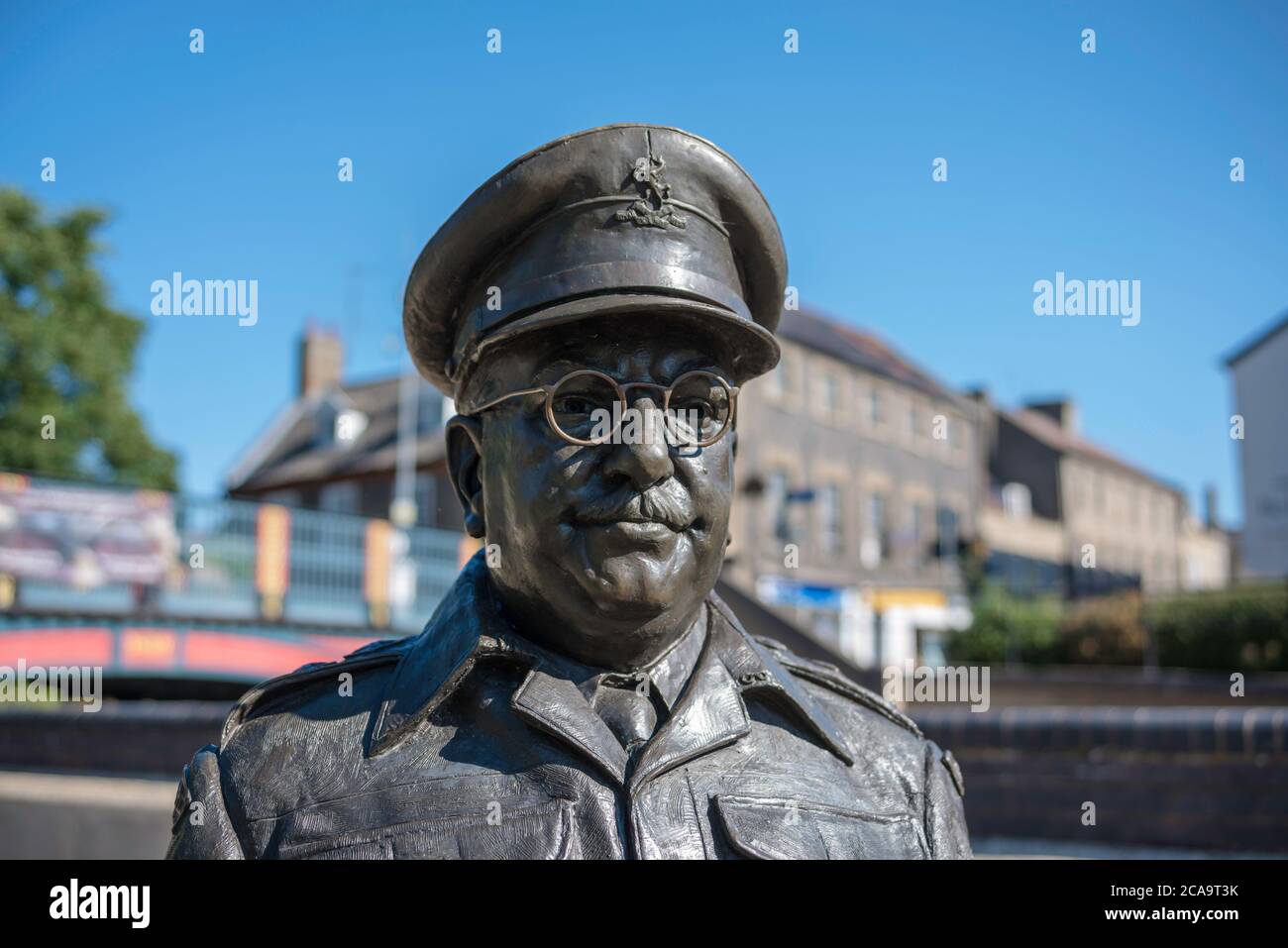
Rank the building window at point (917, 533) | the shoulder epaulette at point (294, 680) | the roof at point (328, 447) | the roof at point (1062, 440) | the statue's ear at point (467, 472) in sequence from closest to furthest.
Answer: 1. the shoulder epaulette at point (294, 680)
2. the statue's ear at point (467, 472)
3. the roof at point (328, 447)
4. the building window at point (917, 533)
5. the roof at point (1062, 440)

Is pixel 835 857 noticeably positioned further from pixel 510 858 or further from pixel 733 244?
pixel 733 244

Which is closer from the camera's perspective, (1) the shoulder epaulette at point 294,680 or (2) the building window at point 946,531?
(1) the shoulder epaulette at point 294,680

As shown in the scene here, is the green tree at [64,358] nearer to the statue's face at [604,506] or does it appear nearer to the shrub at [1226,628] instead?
the shrub at [1226,628]

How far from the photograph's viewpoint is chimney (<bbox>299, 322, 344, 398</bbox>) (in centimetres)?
4203

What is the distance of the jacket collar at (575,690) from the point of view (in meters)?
2.14

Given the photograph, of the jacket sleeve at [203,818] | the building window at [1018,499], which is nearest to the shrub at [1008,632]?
the building window at [1018,499]

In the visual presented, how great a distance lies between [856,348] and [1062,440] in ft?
52.3

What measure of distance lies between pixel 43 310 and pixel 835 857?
38.0 m

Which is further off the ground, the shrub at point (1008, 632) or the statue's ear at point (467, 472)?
the statue's ear at point (467, 472)

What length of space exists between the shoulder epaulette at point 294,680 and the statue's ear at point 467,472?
13.0 inches

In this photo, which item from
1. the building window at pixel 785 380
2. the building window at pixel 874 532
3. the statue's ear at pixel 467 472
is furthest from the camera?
the building window at pixel 874 532

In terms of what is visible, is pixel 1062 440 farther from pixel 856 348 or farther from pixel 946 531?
pixel 856 348

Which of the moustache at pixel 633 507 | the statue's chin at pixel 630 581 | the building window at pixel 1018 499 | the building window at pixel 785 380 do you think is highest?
the building window at pixel 785 380
